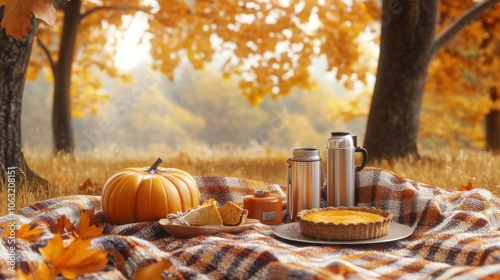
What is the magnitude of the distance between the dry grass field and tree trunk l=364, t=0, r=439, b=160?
374 mm

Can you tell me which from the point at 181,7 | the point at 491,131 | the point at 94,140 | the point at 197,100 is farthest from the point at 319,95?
the point at 181,7

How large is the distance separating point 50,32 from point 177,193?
286 inches

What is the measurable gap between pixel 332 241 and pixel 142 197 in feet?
3.23

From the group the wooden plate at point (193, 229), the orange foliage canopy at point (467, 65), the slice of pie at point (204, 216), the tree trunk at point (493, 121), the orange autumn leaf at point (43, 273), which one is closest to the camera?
the orange autumn leaf at point (43, 273)

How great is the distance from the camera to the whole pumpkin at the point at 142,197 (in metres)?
2.90

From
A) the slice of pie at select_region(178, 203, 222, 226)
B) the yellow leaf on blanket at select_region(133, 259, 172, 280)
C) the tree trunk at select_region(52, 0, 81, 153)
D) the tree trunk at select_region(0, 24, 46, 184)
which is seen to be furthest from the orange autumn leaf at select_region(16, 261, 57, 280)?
the tree trunk at select_region(52, 0, 81, 153)

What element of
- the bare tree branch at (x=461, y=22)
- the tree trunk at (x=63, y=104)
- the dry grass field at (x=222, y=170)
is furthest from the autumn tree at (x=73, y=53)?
the bare tree branch at (x=461, y=22)

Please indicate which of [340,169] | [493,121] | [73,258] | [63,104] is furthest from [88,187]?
[493,121]

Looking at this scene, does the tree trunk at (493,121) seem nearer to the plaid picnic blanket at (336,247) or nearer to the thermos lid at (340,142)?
the plaid picnic blanket at (336,247)

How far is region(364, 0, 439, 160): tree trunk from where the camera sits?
585 centimetres

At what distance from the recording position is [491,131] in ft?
33.6

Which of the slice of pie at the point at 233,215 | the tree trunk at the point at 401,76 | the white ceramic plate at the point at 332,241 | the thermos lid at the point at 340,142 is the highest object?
the tree trunk at the point at 401,76

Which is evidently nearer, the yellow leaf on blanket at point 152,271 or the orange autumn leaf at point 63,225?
the yellow leaf on blanket at point 152,271

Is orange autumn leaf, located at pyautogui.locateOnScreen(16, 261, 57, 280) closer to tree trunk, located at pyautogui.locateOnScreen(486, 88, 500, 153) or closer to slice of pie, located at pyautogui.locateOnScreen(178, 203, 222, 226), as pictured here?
slice of pie, located at pyautogui.locateOnScreen(178, 203, 222, 226)
